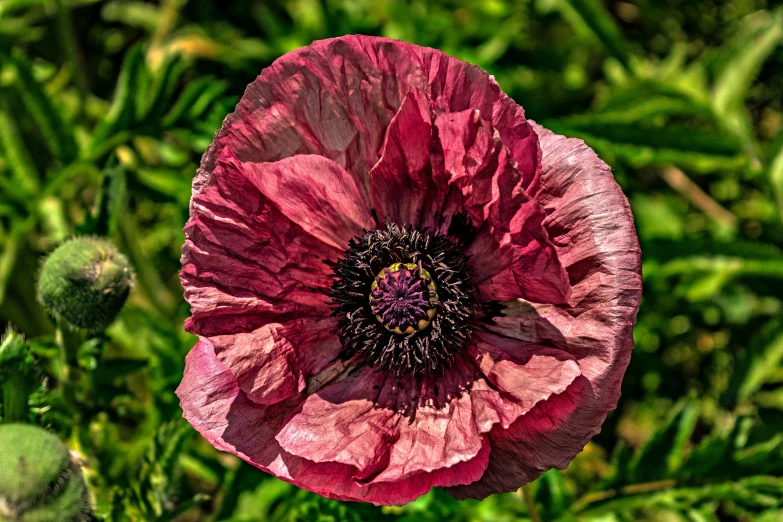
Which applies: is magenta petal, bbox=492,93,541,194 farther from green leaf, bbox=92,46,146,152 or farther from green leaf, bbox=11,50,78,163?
green leaf, bbox=11,50,78,163

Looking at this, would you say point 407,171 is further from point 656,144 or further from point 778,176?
point 778,176

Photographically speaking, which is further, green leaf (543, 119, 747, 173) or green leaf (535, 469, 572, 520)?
green leaf (543, 119, 747, 173)

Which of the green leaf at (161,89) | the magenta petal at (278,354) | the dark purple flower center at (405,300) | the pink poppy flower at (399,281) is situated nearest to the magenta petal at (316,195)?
the pink poppy flower at (399,281)

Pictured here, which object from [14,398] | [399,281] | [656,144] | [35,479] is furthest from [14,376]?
[656,144]

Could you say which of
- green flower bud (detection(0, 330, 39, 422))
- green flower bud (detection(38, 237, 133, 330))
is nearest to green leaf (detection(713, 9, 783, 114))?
green flower bud (detection(38, 237, 133, 330))

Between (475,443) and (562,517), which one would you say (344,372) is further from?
(562,517)
